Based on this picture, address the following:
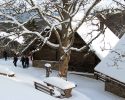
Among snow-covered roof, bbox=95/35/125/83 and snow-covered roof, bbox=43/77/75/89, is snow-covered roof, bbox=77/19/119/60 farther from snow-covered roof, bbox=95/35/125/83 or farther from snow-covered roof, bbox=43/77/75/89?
snow-covered roof, bbox=43/77/75/89

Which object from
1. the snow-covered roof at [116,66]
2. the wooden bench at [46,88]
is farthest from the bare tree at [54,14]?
the wooden bench at [46,88]

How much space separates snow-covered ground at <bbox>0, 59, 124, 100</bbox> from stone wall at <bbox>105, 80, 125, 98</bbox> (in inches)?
14.2

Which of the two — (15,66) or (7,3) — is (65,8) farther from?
(15,66)

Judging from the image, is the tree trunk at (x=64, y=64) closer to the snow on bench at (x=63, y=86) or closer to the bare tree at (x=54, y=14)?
the bare tree at (x=54, y=14)

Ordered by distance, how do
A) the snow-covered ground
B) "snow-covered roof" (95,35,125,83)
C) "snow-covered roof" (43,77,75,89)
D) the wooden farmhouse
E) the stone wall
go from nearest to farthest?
1. the snow-covered ground
2. "snow-covered roof" (43,77,75,89)
3. "snow-covered roof" (95,35,125,83)
4. the wooden farmhouse
5. the stone wall

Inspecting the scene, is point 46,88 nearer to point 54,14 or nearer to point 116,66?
point 116,66

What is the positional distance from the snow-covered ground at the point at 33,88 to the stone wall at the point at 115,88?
1.19 ft

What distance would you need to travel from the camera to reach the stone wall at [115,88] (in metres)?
22.9

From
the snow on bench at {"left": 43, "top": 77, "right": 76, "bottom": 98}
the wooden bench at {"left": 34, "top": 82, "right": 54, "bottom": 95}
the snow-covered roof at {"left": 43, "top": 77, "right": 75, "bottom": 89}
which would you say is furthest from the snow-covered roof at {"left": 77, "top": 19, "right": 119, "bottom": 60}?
the wooden bench at {"left": 34, "top": 82, "right": 54, "bottom": 95}

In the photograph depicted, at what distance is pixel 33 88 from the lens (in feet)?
63.0

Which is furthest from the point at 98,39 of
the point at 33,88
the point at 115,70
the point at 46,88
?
the point at 33,88

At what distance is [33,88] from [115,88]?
6787 millimetres

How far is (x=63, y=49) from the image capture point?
24.0 meters

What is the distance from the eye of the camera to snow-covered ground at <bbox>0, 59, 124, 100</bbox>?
16.1m
